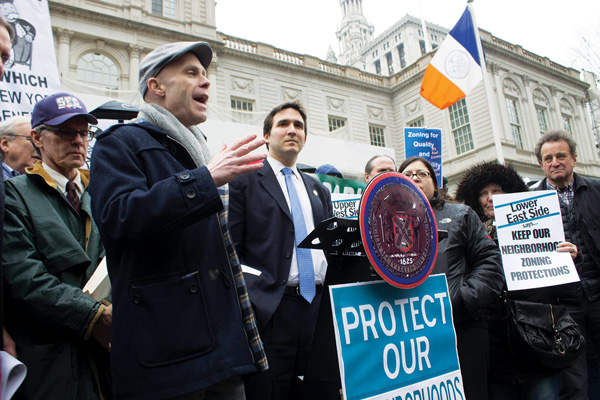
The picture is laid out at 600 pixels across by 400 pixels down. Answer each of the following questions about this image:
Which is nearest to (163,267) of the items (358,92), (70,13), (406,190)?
(406,190)

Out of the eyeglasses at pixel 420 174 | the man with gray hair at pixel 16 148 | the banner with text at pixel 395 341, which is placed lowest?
the banner with text at pixel 395 341

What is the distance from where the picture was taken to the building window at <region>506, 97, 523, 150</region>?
25331mm

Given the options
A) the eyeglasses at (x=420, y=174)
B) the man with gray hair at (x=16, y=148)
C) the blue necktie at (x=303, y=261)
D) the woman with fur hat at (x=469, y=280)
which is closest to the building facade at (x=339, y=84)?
the man with gray hair at (x=16, y=148)

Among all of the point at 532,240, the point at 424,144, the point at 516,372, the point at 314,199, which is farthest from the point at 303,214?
the point at 424,144

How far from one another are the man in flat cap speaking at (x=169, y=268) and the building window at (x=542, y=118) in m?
30.1

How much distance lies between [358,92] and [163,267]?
2760 cm

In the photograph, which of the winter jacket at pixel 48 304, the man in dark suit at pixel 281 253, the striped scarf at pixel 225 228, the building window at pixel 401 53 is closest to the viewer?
the striped scarf at pixel 225 228

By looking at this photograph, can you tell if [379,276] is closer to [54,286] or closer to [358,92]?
[54,286]

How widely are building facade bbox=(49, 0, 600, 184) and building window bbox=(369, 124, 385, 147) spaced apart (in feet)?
0.26

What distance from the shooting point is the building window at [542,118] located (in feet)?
88.9

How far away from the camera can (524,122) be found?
1017 inches

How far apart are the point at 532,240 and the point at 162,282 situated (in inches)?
106

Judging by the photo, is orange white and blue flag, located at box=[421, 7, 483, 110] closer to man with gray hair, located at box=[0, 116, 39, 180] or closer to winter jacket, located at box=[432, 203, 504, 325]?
winter jacket, located at box=[432, 203, 504, 325]

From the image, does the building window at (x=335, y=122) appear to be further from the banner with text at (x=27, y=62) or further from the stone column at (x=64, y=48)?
the banner with text at (x=27, y=62)
